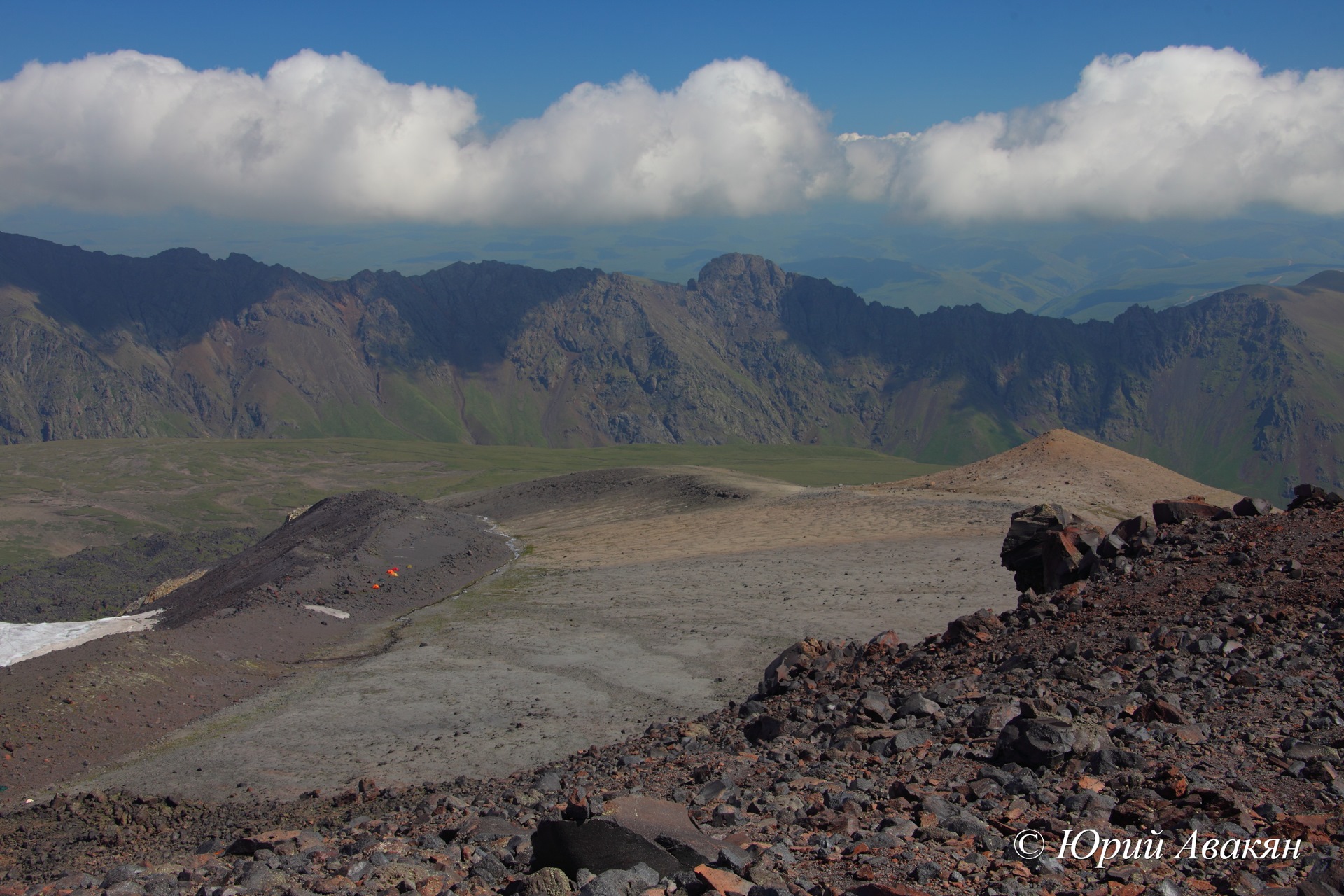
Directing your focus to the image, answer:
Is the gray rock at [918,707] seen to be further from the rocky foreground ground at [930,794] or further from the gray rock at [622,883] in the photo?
the gray rock at [622,883]

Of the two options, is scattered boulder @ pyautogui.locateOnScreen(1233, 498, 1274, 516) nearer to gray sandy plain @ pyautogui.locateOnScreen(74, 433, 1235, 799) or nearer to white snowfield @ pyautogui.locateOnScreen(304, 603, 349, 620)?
gray sandy plain @ pyautogui.locateOnScreen(74, 433, 1235, 799)

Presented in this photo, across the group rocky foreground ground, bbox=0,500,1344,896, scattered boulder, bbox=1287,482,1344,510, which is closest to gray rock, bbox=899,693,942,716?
rocky foreground ground, bbox=0,500,1344,896

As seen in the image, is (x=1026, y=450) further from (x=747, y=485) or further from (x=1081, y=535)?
(x=1081, y=535)

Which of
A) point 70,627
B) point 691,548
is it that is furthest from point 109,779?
point 691,548

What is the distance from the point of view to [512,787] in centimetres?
1616

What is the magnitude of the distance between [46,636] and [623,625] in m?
21.1

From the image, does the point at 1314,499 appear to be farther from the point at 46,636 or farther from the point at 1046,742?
the point at 46,636

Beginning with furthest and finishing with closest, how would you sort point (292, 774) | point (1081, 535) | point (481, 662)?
point (481, 662), point (1081, 535), point (292, 774)

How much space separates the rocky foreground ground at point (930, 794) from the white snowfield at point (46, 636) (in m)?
18.4

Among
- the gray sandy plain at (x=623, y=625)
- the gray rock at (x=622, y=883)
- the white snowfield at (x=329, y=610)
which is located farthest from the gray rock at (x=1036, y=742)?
the white snowfield at (x=329, y=610)

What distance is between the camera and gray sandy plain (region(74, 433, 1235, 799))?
21094mm

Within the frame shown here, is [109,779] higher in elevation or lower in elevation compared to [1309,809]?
lower

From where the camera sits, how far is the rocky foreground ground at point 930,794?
31.1 feet

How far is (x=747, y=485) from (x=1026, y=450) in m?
18.6
